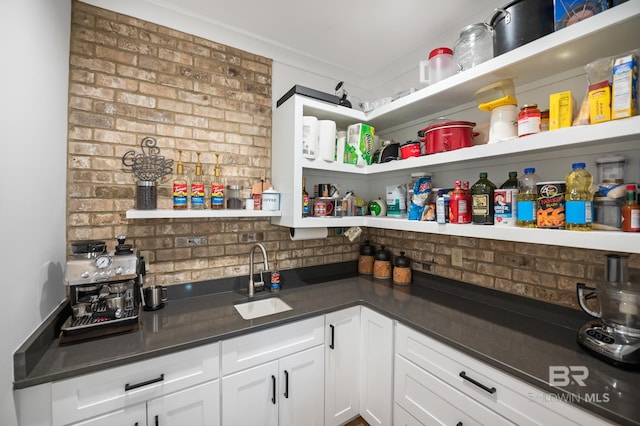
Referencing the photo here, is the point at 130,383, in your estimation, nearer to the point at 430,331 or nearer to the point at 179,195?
the point at 179,195

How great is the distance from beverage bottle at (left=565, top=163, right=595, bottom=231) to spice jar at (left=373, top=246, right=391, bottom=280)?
3.96 ft

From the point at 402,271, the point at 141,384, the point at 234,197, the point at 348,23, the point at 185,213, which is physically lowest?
the point at 141,384

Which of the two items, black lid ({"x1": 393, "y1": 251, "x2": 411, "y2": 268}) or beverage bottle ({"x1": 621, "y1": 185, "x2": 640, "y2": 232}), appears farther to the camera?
black lid ({"x1": 393, "y1": 251, "x2": 411, "y2": 268})

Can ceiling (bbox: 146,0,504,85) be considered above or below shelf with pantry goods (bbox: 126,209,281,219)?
above

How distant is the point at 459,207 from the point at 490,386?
2.58 ft

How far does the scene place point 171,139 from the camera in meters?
1.57

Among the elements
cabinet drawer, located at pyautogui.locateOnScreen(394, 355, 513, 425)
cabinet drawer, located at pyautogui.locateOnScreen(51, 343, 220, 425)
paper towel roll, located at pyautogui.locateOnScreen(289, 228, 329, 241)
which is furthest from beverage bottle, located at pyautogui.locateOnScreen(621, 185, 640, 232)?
cabinet drawer, located at pyautogui.locateOnScreen(51, 343, 220, 425)

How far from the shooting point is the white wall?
2.83ft

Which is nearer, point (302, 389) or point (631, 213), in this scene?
point (631, 213)

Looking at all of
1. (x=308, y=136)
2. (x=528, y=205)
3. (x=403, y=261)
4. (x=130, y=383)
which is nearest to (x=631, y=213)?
(x=528, y=205)

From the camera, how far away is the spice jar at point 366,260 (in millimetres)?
2238

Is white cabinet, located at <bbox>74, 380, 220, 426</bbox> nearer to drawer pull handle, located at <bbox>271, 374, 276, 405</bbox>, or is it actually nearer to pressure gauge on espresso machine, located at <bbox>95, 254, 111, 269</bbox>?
drawer pull handle, located at <bbox>271, 374, 276, 405</bbox>

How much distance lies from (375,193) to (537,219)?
1.33 m

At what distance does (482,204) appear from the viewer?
1.29 meters
